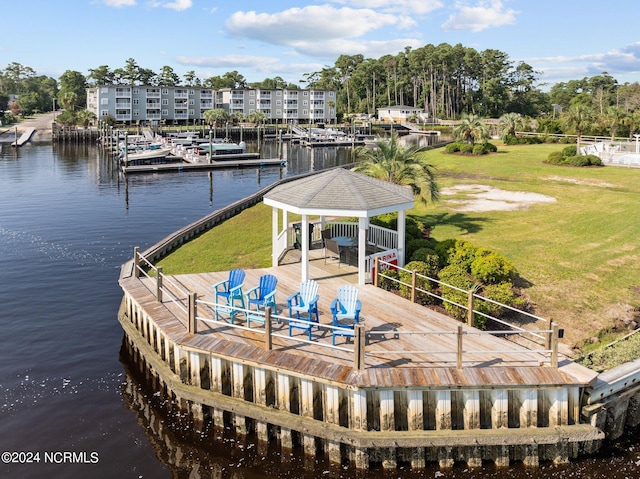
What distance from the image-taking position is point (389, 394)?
11234mm

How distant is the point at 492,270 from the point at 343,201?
17.9 feet

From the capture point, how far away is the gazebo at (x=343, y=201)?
1688 centimetres

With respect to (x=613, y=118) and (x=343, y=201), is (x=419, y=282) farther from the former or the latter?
(x=613, y=118)

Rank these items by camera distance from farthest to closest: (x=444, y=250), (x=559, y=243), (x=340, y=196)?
(x=559, y=243) → (x=444, y=250) → (x=340, y=196)

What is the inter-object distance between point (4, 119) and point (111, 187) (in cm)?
9578

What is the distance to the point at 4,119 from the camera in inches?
5103

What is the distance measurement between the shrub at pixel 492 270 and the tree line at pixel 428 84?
4413 inches

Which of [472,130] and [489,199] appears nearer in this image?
[489,199]

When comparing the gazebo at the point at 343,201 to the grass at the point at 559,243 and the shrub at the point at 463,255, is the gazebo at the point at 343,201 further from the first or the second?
the grass at the point at 559,243

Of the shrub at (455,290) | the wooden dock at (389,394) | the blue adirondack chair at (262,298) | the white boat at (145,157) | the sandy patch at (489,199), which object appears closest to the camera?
the wooden dock at (389,394)

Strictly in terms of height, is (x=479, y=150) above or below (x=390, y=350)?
above

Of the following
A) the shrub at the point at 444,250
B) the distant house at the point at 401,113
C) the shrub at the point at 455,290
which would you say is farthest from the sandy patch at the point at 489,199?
the distant house at the point at 401,113

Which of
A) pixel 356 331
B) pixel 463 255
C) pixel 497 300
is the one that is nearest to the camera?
pixel 356 331

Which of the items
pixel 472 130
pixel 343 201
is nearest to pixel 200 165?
pixel 472 130
